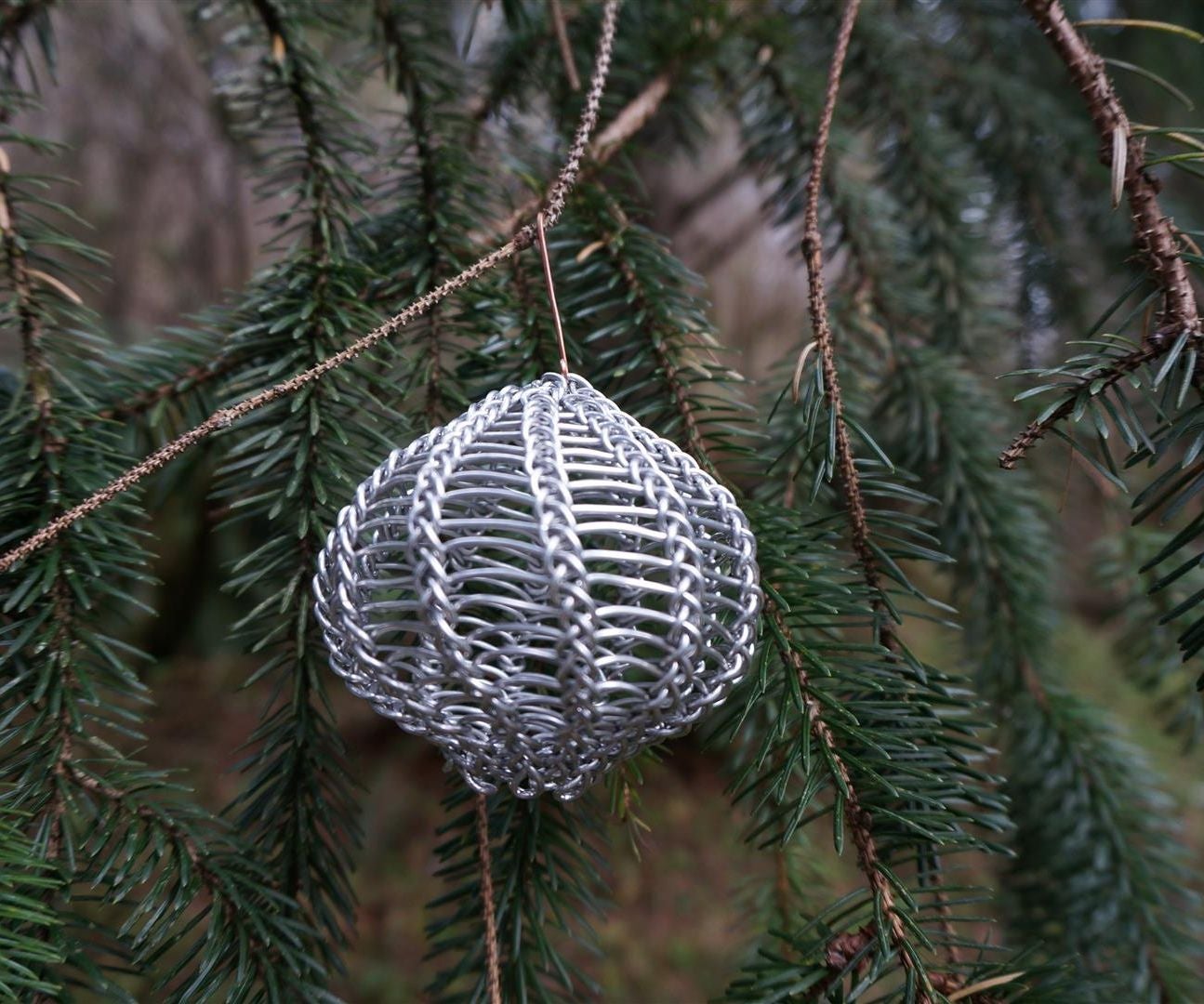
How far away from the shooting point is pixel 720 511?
0.33m

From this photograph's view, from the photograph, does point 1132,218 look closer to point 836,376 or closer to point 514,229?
point 836,376

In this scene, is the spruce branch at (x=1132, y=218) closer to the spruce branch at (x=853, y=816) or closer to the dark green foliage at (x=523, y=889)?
the spruce branch at (x=853, y=816)

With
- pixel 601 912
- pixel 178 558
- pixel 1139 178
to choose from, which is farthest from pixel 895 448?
pixel 178 558

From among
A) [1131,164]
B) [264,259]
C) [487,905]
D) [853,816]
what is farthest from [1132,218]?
[264,259]

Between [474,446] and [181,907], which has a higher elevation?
[474,446]

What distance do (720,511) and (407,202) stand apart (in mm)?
279

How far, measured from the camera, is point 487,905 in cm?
36

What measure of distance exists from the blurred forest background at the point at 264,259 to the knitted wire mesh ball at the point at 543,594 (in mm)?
354

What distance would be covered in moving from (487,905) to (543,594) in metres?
0.15

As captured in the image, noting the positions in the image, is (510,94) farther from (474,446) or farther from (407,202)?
(474,446)

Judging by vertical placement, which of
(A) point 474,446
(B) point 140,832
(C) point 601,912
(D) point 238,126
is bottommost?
(C) point 601,912

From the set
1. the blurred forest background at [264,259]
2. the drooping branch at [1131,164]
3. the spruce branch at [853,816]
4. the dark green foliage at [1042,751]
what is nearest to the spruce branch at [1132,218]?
the drooping branch at [1131,164]

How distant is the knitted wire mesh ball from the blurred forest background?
0.35 metres

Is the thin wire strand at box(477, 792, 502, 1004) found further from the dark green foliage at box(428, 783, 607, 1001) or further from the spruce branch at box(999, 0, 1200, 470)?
the spruce branch at box(999, 0, 1200, 470)
